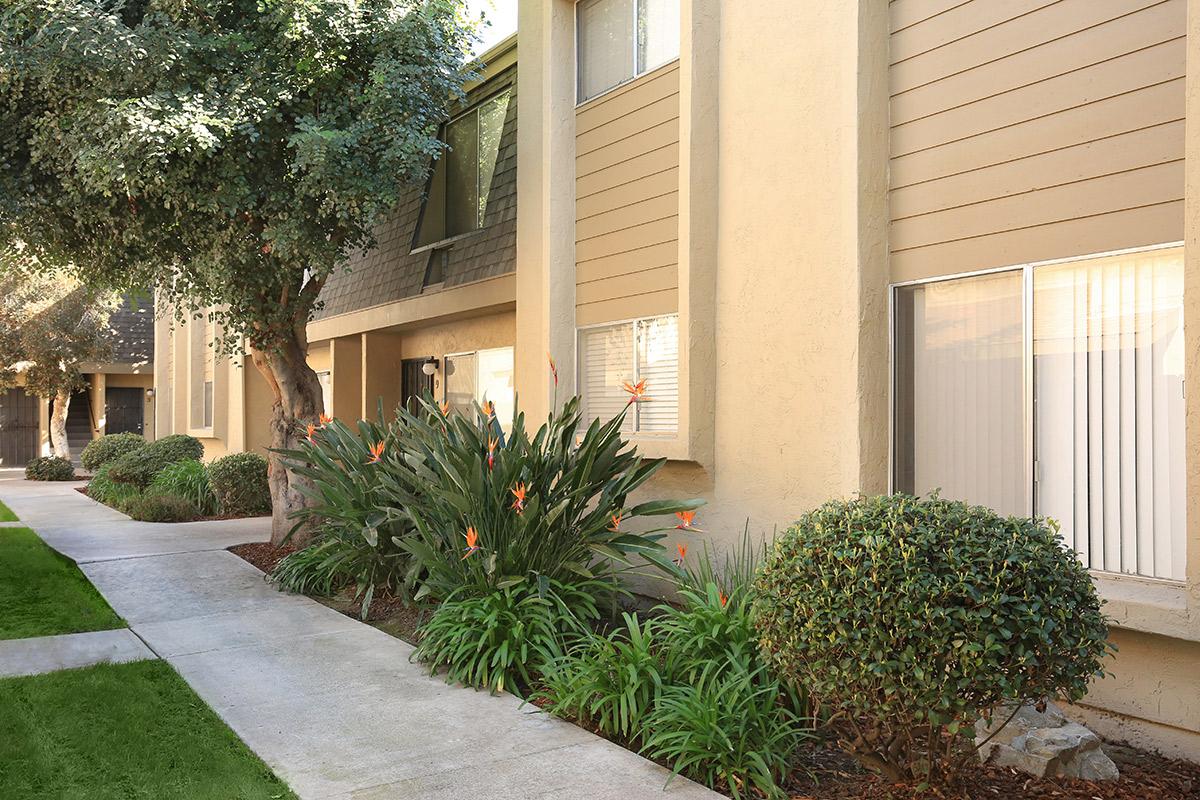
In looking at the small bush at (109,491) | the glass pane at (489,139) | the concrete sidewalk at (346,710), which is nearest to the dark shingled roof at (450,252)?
the glass pane at (489,139)

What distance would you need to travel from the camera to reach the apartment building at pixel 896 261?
531 cm

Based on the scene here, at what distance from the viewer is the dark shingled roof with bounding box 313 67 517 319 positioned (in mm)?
11805

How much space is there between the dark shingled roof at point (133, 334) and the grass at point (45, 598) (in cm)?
1853

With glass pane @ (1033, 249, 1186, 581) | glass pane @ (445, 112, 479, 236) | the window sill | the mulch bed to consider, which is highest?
glass pane @ (445, 112, 479, 236)

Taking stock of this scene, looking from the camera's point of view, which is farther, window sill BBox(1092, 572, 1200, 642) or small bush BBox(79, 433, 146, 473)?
small bush BBox(79, 433, 146, 473)

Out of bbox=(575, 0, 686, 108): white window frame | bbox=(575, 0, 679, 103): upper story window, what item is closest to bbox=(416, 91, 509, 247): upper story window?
bbox=(575, 0, 686, 108): white window frame

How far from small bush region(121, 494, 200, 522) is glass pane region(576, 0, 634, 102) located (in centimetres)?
926

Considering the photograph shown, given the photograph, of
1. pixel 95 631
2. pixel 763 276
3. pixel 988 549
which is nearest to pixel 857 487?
pixel 763 276

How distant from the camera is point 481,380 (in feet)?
44.4

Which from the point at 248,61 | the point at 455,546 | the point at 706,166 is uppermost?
the point at 248,61

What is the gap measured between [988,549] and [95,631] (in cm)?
680

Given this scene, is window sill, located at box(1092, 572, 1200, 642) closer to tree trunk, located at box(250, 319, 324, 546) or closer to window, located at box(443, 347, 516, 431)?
window, located at box(443, 347, 516, 431)

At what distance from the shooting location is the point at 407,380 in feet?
Result: 52.3

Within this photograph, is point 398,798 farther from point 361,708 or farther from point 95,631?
point 95,631
